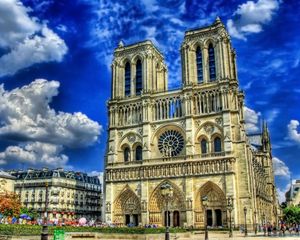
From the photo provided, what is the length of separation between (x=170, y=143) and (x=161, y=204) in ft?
31.7

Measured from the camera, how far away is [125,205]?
2395 inches

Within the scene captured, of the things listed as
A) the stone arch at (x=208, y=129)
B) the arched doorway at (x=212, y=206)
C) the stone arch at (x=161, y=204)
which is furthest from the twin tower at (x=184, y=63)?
the arched doorway at (x=212, y=206)


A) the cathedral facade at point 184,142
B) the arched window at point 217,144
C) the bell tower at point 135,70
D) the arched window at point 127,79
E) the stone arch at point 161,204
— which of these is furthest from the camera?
the arched window at point 127,79

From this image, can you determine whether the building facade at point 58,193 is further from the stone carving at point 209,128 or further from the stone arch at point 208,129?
the stone carving at point 209,128

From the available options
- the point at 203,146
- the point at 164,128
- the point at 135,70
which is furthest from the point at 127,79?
the point at 203,146

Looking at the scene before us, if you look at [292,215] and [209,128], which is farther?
[292,215]

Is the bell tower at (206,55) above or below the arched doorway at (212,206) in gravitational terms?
above

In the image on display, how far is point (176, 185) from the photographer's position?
187 ft

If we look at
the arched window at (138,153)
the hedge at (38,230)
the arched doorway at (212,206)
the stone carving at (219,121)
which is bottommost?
the hedge at (38,230)

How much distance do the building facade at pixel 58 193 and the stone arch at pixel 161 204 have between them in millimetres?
24564

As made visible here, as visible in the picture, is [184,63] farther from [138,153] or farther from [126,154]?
[126,154]

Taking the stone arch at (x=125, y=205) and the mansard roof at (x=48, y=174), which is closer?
the stone arch at (x=125, y=205)

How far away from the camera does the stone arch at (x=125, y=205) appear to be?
59.9m

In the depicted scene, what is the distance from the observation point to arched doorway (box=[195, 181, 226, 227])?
177ft
